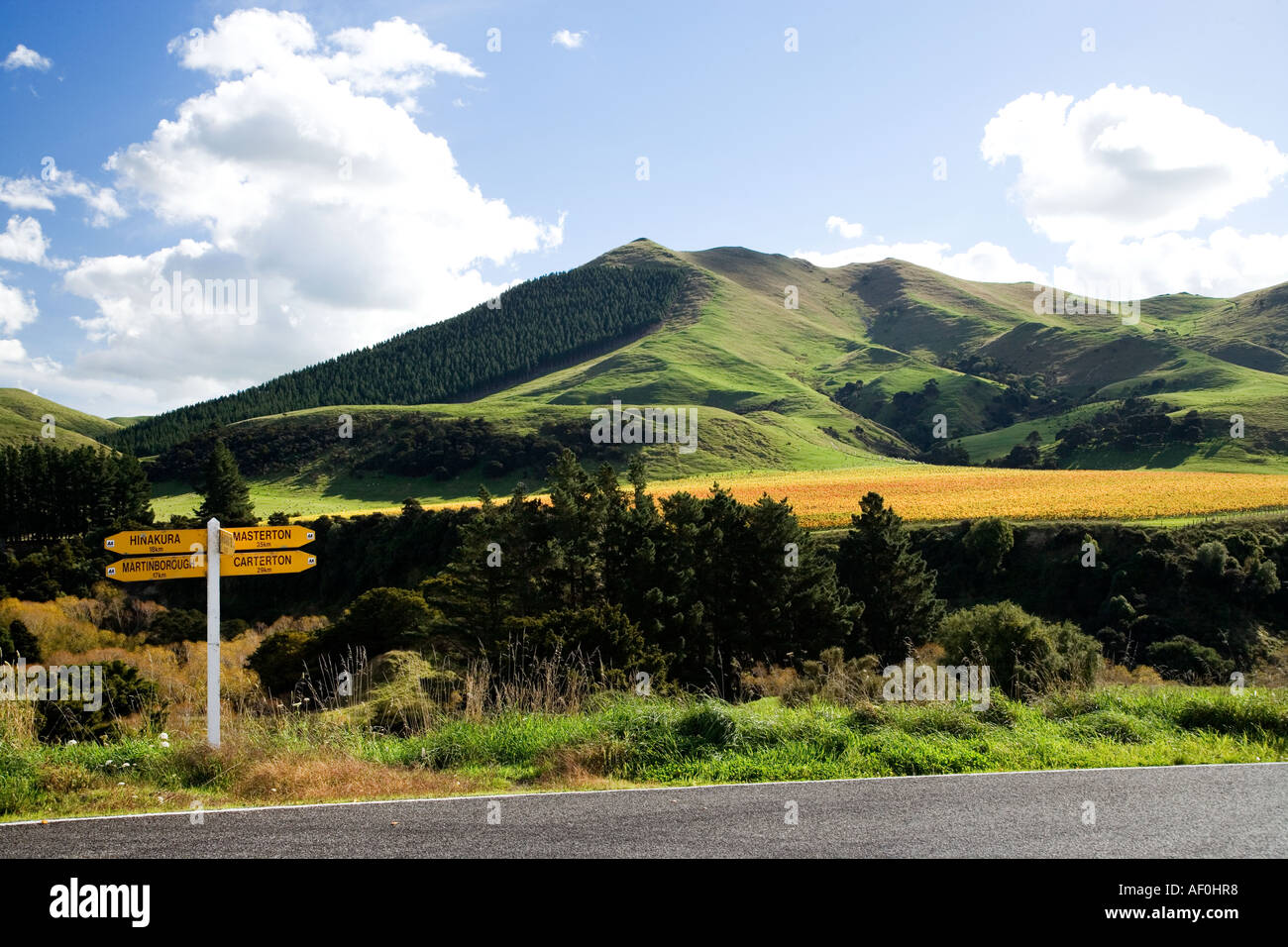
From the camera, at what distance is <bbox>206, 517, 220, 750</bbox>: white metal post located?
28.1ft

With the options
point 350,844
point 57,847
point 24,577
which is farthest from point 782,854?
point 24,577

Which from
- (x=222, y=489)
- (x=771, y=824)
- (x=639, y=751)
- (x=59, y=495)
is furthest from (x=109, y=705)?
(x=59, y=495)

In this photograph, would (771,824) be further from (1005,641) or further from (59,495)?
(59,495)

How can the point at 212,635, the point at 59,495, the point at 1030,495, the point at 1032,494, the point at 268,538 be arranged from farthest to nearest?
1. the point at 59,495
2. the point at 1032,494
3. the point at 1030,495
4. the point at 268,538
5. the point at 212,635

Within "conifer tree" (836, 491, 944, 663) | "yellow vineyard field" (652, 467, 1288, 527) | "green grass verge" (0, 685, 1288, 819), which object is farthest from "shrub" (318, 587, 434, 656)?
"green grass verge" (0, 685, 1288, 819)

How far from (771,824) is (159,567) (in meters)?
7.41

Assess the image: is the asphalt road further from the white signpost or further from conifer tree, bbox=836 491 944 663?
conifer tree, bbox=836 491 944 663

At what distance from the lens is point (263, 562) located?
966 centimetres

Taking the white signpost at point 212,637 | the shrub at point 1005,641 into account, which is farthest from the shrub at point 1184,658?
the white signpost at point 212,637

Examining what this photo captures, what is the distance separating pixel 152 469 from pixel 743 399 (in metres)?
111

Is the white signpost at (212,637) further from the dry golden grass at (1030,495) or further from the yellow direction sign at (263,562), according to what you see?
the dry golden grass at (1030,495)

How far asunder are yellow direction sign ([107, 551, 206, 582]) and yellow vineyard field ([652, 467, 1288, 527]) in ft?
166

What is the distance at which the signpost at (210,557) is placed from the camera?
30.5 feet
